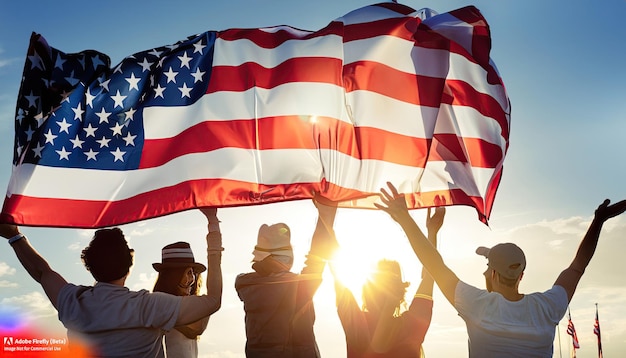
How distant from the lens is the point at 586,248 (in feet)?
17.2

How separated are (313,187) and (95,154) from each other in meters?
2.29

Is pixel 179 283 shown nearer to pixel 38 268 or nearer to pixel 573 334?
pixel 38 268

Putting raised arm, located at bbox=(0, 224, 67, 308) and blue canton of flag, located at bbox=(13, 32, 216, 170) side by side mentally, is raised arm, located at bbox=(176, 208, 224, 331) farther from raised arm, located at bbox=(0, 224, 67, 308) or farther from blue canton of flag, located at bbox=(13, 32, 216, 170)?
blue canton of flag, located at bbox=(13, 32, 216, 170)

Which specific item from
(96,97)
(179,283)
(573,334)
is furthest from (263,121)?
(573,334)

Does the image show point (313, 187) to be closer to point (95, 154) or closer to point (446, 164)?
point (446, 164)

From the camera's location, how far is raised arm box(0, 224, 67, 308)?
4.81 meters

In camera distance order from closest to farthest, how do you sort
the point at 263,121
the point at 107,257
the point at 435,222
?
the point at 107,257
the point at 435,222
the point at 263,121

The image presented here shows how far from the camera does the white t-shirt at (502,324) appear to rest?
177 inches

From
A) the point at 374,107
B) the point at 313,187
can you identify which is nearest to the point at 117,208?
the point at 313,187

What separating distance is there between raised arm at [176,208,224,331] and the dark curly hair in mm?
531

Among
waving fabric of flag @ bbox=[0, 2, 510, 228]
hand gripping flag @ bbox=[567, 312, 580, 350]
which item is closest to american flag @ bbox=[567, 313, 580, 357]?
hand gripping flag @ bbox=[567, 312, 580, 350]

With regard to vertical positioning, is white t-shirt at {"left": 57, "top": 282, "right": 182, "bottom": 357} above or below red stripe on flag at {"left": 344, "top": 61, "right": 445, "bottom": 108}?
below

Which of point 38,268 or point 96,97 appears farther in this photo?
point 96,97

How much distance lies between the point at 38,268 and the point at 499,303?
11.0ft
